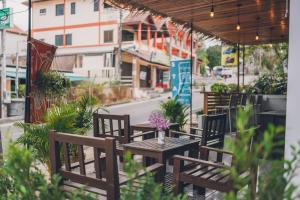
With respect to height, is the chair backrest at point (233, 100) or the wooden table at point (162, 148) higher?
the chair backrest at point (233, 100)

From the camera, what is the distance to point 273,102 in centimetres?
834

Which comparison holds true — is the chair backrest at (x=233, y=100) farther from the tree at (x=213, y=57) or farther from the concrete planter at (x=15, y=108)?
the tree at (x=213, y=57)

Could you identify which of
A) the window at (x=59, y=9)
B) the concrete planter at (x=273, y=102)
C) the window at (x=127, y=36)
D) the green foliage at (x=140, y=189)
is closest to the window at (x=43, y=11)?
the window at (x=59, y=9)

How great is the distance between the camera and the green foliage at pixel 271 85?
9.13 m

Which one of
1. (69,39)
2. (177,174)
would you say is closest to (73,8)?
(69,39)

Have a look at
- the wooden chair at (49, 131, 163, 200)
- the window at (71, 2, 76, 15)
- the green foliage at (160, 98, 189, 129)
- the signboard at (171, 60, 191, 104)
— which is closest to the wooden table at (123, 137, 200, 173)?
the wooden chair at (49, 131, 163, 200)

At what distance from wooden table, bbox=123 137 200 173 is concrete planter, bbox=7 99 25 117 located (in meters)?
11.7

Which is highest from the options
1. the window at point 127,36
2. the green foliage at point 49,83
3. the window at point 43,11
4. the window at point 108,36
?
the window at point 43,11

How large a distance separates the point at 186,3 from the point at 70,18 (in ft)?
75.2

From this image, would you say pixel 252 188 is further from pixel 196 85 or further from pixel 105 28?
pixel 196 85

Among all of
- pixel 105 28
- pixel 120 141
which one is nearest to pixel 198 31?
pixel 120 141

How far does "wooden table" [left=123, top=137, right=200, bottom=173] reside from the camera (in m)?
3.38

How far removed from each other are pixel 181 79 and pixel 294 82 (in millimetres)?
6470

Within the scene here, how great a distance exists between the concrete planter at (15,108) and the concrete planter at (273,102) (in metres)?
10.4
